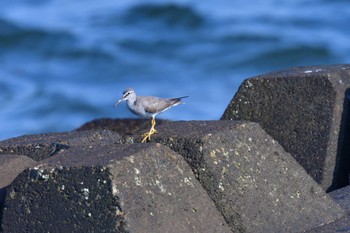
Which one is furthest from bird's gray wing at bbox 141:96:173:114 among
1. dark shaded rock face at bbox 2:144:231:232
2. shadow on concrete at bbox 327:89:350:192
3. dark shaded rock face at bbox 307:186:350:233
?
dark shaded rock face at bbox 2:144:231:232

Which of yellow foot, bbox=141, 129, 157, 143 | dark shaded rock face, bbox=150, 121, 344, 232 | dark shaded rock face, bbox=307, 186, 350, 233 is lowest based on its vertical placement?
dark shaded rock face, bbox=307, 186, 350, 233

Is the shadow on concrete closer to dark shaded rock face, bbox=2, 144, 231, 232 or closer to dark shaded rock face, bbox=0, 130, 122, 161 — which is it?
dark shaded rock face, bbox=0, 130, 122, 161

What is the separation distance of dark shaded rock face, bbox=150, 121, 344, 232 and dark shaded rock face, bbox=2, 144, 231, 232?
186mm

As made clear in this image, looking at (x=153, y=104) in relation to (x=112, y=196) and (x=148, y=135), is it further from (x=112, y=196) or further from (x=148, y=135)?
(x=112, y=196)

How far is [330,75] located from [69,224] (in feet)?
7.82

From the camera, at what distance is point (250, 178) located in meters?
5.04

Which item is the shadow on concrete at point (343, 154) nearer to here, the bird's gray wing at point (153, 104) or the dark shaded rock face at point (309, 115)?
the dark shaded rock face at point (309, 115)

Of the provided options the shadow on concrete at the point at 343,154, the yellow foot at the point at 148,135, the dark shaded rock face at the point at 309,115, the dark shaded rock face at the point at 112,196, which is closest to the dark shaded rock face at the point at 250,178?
the yellow foot at the point at 148,135

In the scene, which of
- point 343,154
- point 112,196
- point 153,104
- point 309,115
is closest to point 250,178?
point 112,196

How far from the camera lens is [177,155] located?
4797mm

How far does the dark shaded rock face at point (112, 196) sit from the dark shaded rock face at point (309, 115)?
1.52 meters

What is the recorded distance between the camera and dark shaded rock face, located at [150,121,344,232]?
492 centimetres

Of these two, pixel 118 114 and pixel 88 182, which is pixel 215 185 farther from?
pixel 118 114

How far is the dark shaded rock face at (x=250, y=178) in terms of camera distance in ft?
16.1
